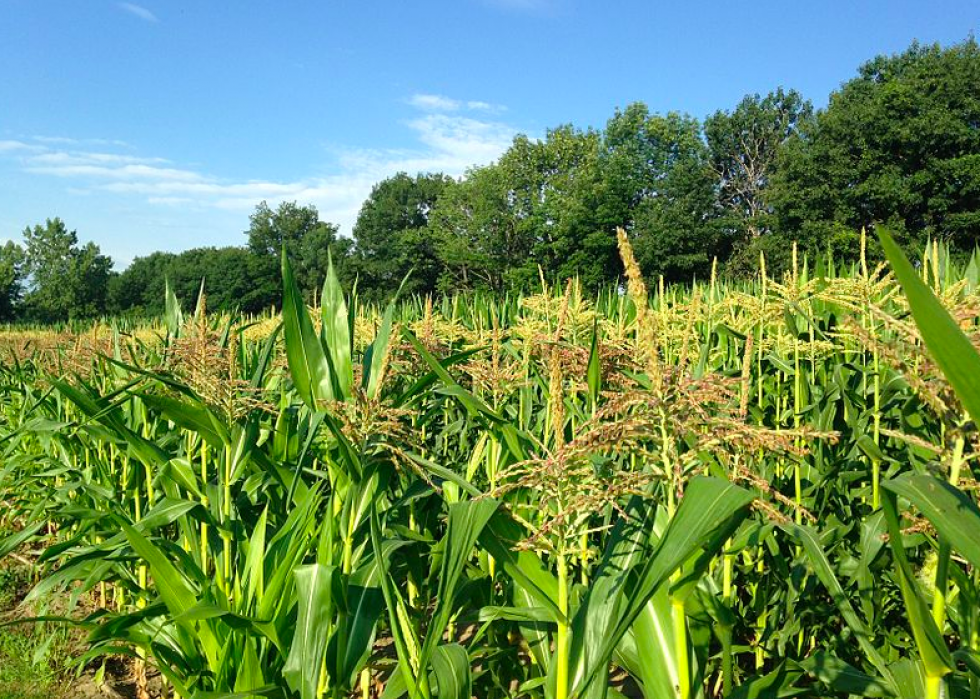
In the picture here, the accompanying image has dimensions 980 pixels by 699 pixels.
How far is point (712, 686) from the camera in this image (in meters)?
2.67

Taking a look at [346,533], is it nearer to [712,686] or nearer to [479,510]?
[479,510]

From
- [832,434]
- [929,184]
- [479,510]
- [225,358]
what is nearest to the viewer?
[832,434]

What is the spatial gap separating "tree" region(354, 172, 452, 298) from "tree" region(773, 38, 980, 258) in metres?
29.4

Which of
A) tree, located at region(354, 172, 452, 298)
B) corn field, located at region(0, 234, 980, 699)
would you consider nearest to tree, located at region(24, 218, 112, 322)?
tree, located at region(354, 172, 452, 298)

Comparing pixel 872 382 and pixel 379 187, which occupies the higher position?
pixel 379 187

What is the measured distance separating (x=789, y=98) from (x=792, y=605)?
57999 millimetres

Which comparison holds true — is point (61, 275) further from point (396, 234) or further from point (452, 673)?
point (452, 673)

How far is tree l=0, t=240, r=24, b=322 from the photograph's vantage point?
186 feet

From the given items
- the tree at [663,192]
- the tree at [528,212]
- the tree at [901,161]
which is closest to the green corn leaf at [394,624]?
the tree at [901,161]

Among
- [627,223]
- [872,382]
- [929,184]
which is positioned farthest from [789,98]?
[872,382]

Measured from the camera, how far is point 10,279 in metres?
57.8


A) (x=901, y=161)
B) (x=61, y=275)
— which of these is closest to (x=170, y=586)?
(x=901, y=161)

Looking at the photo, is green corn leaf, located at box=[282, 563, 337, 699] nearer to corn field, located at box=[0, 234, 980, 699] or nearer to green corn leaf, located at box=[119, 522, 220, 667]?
corn field, located at box=[0, 234, 980, 699]

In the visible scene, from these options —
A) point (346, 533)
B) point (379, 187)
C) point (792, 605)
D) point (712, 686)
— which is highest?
point (379, 187)
